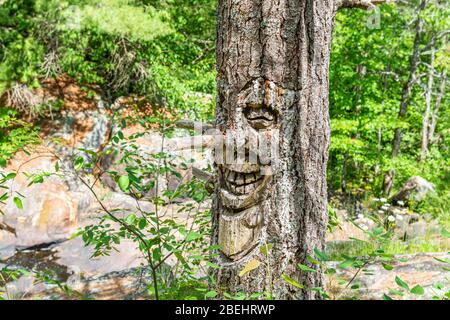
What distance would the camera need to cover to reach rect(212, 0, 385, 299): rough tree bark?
5.43 ft

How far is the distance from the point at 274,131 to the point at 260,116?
0.09 metres

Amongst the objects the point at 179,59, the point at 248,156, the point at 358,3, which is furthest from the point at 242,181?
the point at 179,59

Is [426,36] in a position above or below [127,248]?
above

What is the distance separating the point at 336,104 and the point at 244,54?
6913 mm

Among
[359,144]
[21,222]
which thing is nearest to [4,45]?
[21,222]

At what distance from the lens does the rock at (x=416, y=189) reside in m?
7.85

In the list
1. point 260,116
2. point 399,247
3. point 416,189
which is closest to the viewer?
point 260,116

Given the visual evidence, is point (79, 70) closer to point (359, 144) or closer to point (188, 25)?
point (188, 25)

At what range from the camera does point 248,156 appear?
1.72 metres

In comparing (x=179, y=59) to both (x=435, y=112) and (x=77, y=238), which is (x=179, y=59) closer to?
(x=77, y=238)

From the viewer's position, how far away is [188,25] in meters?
8.95

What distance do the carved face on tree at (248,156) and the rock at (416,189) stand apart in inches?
→ 279

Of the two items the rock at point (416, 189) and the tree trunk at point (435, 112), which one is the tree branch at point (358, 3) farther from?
the tree trunk at point (435, 112)

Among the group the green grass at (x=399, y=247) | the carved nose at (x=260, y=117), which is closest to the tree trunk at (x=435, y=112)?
the green grass at (x=399, y=247)
